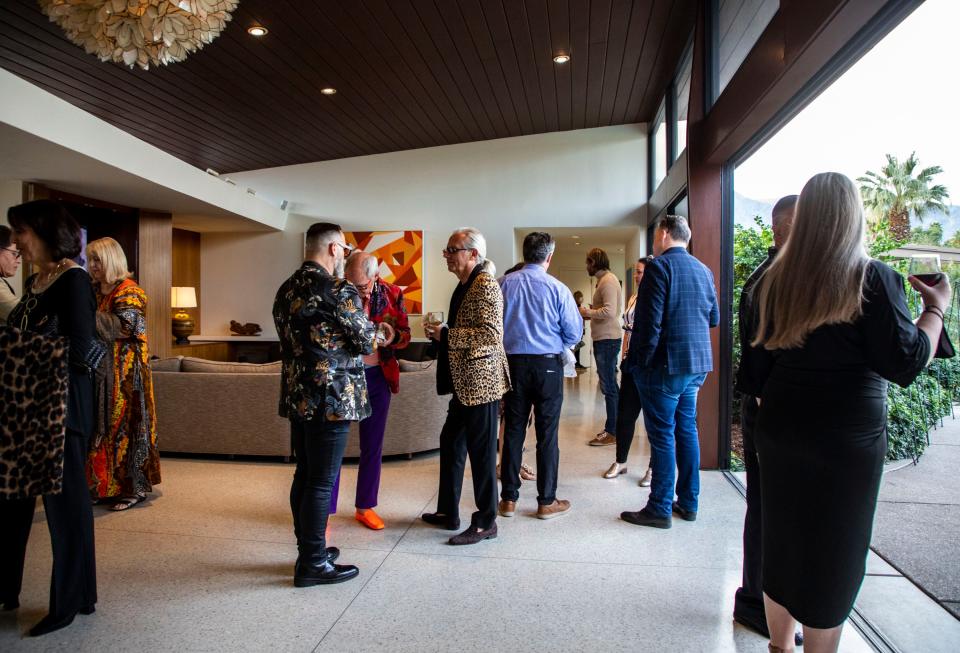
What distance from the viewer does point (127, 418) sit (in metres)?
3.45

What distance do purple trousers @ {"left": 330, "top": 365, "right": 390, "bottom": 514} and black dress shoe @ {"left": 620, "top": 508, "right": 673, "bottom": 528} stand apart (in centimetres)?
135

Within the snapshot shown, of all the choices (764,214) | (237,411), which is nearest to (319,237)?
(237,411)

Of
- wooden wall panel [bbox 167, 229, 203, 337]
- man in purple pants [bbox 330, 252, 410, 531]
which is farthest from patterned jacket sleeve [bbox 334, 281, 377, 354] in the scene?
wooden wall panel [bbox 167, 229, 203, 337]

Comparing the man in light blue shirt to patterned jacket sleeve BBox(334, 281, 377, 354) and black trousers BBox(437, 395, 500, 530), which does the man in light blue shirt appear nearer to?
black trousers BBox(437, 395, 500, 530)

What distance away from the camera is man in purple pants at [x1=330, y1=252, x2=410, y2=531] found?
3068 millimetres

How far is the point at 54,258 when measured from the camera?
2178 mm

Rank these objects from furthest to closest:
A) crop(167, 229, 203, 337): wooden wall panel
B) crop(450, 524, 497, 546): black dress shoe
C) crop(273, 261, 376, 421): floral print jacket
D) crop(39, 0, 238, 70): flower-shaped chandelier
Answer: crop(167, 229, 203, 337): wooden wall panel
crop(450, 524, 497, 546): black dress shoe
crop(39, 0, 238, 70): flower-shaped chandelier
crop(273, 261, 376, 421): floral print jacket

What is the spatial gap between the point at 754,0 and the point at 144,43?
3.22m

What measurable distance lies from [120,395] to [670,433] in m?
3.00

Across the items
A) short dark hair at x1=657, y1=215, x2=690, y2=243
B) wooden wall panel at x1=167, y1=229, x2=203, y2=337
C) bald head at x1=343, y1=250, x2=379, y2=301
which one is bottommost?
bald head at x1=343, y1=250, x2=379, y2=301

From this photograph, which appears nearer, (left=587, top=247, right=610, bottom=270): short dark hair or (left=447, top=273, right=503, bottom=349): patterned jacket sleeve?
(left=447, top=273, right=503, bottom=349): patterned jacket sleeve

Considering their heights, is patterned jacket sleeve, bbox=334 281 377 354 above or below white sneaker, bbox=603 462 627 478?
above

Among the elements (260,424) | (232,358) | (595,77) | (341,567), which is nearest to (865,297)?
(341,567)

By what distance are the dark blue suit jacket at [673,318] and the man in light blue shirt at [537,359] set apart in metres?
0.38
